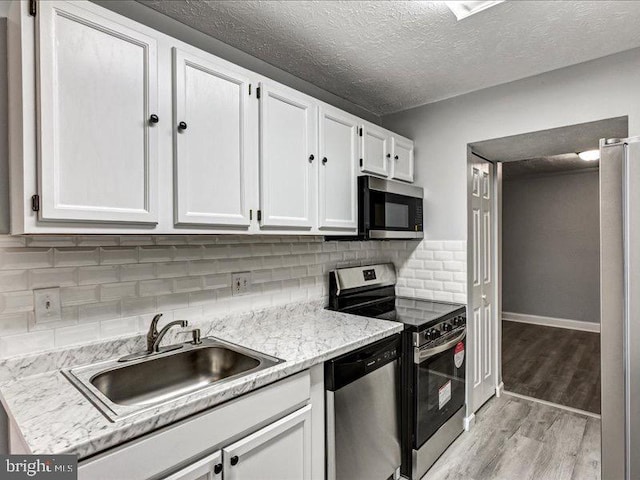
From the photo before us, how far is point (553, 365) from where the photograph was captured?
156 inches

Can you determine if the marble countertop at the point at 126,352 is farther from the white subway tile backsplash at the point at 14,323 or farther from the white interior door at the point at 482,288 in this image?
the white interior door at the point at 482,288

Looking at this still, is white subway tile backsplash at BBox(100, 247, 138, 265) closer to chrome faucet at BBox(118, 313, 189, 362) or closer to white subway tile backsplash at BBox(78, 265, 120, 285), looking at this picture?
white subway tile backsplash at BBox(78, 265, 120, 285)

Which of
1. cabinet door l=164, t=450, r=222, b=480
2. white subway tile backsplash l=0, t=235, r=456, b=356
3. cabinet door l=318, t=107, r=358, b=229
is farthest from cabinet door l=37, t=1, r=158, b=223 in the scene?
cabinet door l=318, t=107, r=358, b=229

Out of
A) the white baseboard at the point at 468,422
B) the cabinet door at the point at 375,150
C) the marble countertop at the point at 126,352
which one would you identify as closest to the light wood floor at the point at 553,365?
the white baseboard at the point at 468,422

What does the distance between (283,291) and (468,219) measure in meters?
1.47

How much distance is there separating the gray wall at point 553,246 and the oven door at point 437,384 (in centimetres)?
393

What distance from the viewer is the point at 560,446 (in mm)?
2492

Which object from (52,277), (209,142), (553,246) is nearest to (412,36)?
(209,142)

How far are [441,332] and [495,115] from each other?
1.53 m

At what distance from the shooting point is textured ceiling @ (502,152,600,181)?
4.62 m

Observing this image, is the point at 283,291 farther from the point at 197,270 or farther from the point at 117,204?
the point at 117,204

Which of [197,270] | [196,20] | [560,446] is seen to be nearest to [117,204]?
[197,270]

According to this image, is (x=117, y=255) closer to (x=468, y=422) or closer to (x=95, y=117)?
(x=95, y=117)

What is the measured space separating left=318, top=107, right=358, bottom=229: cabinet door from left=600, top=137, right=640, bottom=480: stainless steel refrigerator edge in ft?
4.10
